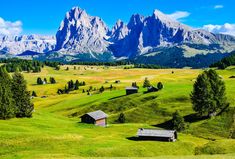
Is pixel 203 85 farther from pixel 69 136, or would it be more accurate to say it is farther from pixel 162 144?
pixel 69 136

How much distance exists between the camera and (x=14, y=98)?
10856cm

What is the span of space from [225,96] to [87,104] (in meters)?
59.7

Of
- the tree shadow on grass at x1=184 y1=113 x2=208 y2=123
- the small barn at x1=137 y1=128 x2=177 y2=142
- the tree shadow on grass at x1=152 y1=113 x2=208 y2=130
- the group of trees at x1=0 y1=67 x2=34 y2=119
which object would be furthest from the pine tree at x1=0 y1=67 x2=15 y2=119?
the tree shadow on grass at x1=184 y1=113 x2=208 y2=123

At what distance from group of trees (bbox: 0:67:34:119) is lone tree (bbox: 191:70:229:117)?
163 feet

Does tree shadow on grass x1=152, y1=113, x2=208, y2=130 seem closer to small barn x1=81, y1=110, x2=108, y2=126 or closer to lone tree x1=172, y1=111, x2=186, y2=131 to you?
lone tree x1=172, y1=111, x2=186, y2=131

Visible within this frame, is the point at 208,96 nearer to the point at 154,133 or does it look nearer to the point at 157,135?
the point at 154,133

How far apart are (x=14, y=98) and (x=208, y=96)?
189 feet

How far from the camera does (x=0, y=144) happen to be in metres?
70.4

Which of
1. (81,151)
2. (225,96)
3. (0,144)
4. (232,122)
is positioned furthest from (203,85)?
(0,144)

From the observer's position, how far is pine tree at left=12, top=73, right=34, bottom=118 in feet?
352

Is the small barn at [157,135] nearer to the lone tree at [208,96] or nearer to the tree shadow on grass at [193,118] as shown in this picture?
the tree shadow on grass at [193,118]

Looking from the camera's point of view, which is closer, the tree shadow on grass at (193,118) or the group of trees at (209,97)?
the tree shadow on grass at (193,118)

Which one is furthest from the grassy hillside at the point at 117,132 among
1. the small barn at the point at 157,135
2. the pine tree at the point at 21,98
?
the pine tree at the point at 21,98

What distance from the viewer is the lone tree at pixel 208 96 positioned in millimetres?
119000
